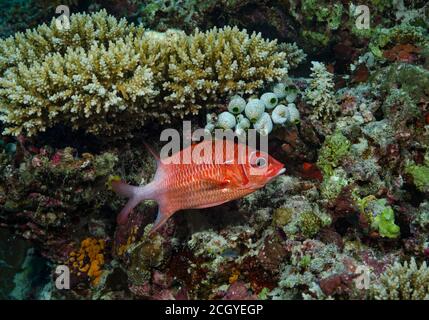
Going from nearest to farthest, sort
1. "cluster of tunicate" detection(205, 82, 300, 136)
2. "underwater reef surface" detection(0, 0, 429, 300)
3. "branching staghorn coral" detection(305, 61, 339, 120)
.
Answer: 1. "underwater reef surface" detection(0, 0, 429, 300)
2. "cluster of tunicate" detection(205, 82, 300, 136)
3. "branching staghorn coral" detection(305, 61, 339, 120)

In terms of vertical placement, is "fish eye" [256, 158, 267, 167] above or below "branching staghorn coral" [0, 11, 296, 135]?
below

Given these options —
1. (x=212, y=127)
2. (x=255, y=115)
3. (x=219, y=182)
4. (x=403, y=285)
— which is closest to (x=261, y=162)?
(x=219, y=182)

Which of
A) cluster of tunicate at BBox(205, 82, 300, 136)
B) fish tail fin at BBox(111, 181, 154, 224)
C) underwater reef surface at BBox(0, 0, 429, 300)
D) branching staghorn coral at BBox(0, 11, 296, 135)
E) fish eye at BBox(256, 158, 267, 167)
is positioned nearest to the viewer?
fish eye at BBox(256, 158, 267, 167)

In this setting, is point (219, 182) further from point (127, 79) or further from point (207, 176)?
point (127, 79)

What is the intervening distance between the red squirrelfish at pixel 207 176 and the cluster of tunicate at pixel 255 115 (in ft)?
→ 3.09

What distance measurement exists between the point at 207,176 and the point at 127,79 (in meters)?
1.55

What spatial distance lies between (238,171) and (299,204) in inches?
45.0

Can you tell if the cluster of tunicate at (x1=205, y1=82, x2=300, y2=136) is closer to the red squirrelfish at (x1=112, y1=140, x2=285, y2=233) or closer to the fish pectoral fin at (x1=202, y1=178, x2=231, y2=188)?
the red squirrelfish at (x1=112, y1=140, x2=285, y2=233)

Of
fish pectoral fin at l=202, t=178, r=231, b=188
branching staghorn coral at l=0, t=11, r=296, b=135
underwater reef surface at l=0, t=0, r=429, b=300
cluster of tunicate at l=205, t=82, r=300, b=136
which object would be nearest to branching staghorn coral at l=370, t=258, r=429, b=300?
underwater reef surface at l=0, t=0, r=429, b=300

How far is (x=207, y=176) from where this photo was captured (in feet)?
Result: 9.68

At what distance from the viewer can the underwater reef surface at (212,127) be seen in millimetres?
3373

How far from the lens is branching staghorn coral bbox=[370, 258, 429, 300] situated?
2.88m

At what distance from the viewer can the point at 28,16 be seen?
7.18 metres

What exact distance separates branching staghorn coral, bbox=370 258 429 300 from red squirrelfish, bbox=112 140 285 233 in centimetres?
128
